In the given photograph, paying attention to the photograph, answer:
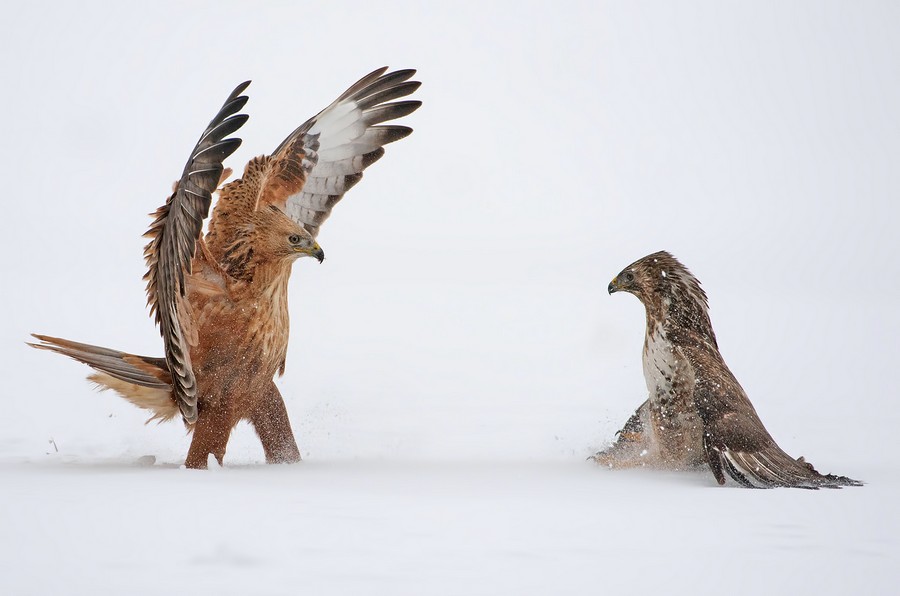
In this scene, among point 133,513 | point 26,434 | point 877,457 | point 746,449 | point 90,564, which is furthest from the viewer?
point 26,434

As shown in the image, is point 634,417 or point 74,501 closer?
point 74,501

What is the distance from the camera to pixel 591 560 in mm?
3826

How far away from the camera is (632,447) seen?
6.05m

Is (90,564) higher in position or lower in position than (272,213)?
lower

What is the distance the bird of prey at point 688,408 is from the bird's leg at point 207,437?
94.5 inches

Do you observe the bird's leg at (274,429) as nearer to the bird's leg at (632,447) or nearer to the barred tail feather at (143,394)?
the barred tail feather at (143,394)

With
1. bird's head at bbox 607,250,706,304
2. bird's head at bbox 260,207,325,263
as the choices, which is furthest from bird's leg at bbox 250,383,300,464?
bird's head at bbox 607,250,706,304

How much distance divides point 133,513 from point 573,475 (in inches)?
105

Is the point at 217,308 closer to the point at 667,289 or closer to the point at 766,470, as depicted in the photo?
the point at 667,289

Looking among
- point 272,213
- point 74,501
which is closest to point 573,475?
point 272,213

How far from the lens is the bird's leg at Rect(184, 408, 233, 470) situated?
5.56 meters

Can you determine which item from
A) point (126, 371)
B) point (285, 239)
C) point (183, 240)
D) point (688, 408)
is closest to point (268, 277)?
point (285, 239)

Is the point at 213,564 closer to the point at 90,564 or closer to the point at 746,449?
the point at 90,564

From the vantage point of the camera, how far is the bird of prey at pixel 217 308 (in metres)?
4.90
